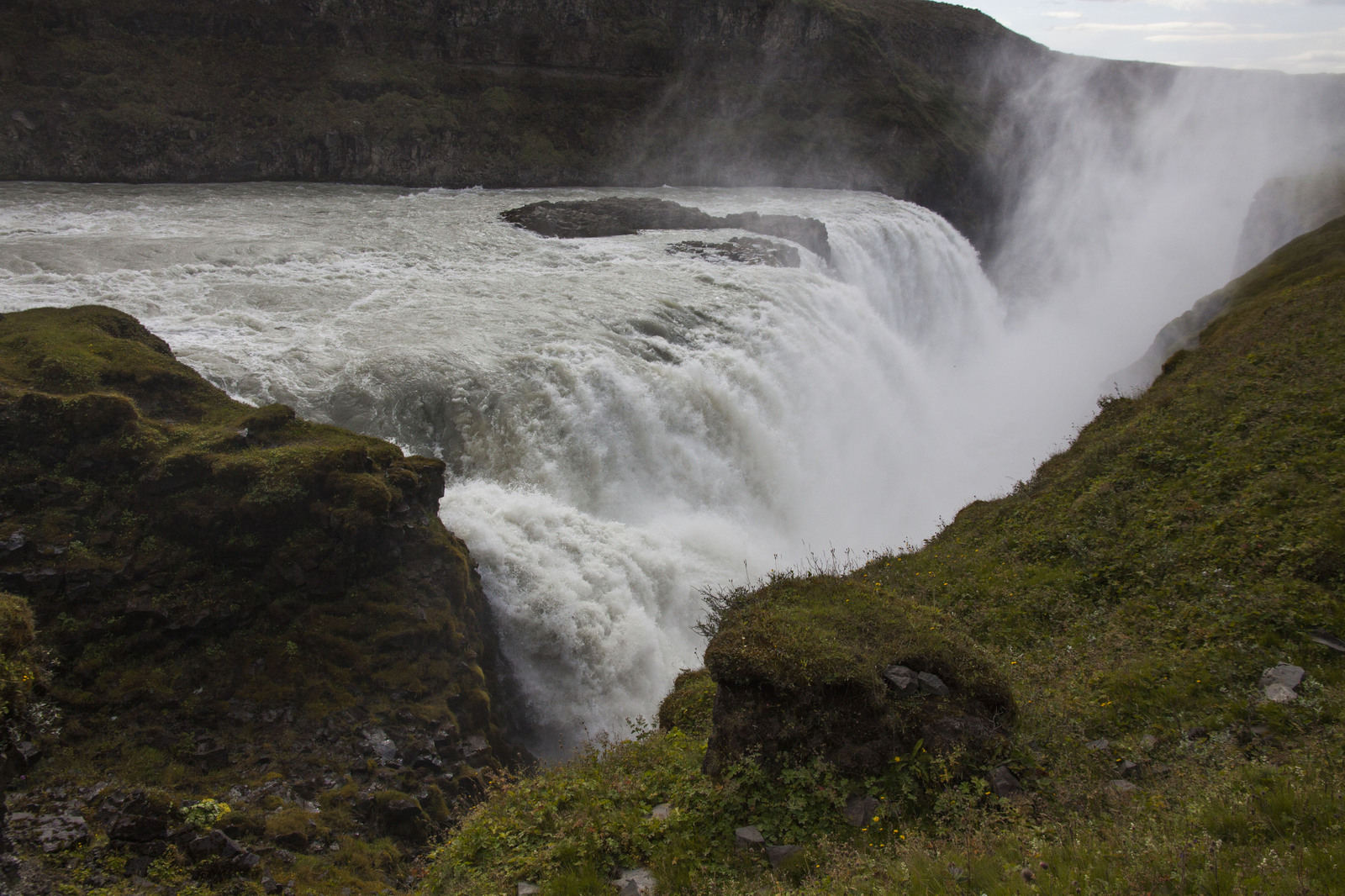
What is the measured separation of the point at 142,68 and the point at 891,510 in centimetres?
4237

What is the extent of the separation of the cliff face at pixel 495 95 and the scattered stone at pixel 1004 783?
42063 millimetres

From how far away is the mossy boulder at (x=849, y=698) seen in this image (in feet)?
19.7

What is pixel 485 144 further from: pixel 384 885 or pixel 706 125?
pixel 384 885

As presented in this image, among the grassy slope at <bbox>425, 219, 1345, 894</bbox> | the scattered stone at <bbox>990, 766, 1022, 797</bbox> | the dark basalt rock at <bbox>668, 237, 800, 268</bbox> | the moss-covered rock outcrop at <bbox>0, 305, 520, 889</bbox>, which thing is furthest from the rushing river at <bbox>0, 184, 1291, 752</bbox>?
the scattered stone at <bbox>990, 766, 1022, 797</bbox>

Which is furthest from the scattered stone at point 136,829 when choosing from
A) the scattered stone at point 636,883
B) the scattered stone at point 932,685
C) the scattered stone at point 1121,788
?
the scattered stone at point 1121,788

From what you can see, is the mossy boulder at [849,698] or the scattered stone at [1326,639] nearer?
the mossy boulder at [849,698]

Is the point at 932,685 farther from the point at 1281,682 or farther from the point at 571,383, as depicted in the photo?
the point at 571,383

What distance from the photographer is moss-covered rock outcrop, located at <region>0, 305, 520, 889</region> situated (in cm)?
767

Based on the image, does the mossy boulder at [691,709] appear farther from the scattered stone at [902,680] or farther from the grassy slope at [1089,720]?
the scattered stone at [902,680]

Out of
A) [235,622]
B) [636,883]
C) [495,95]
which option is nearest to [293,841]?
[235,622]

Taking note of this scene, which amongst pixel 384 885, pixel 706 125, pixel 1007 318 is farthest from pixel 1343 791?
pixel 706 125

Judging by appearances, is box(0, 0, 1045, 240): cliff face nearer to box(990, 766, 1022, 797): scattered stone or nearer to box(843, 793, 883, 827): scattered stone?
box(843, 793, 883, 827): scattered stone

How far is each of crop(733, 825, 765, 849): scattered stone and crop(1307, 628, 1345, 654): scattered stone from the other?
4.86m

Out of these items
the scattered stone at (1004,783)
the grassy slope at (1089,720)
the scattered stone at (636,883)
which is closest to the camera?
the grassy slope at (1089,720)
